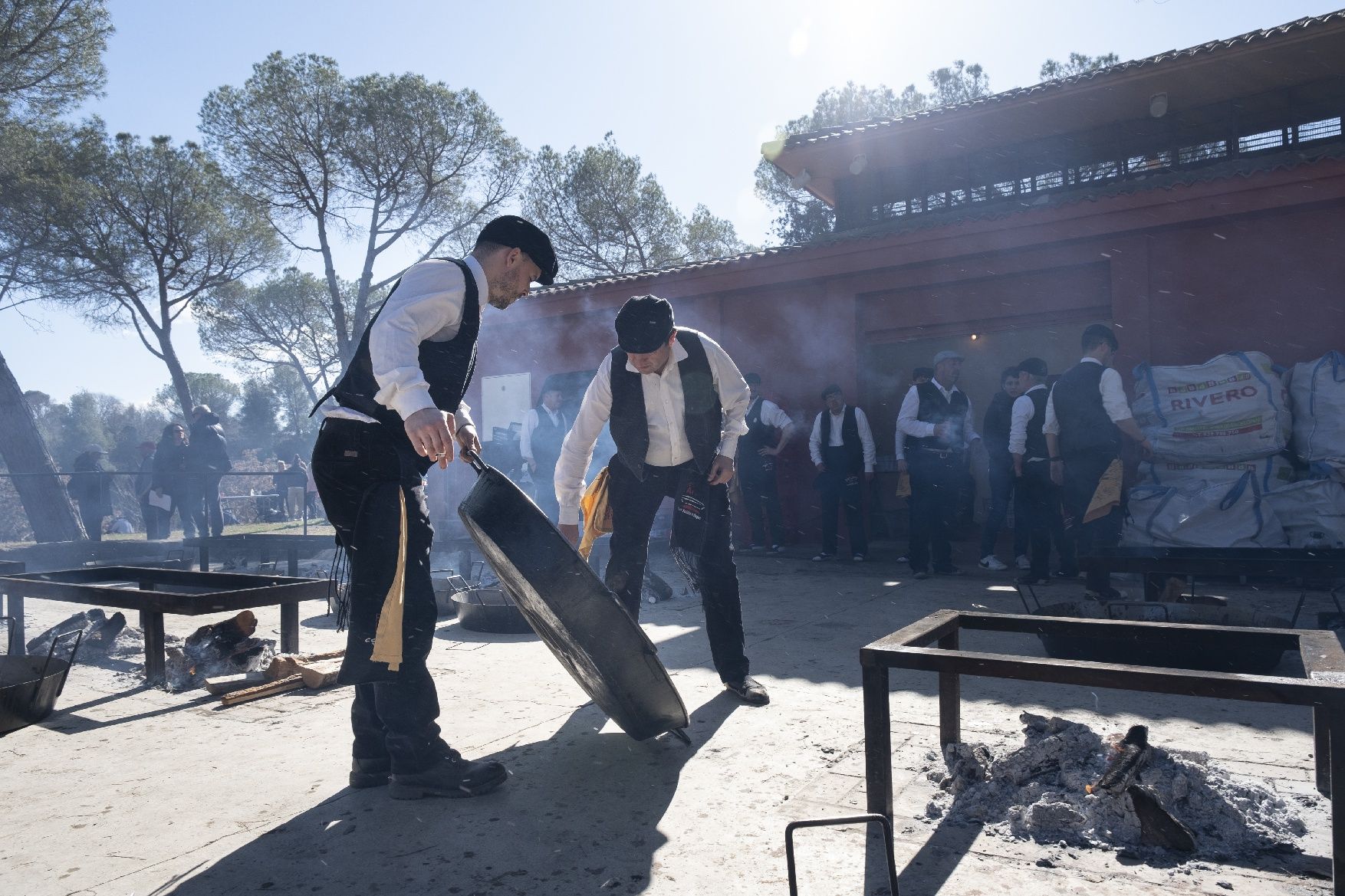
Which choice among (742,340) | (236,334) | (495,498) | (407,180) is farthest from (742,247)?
(495,498)

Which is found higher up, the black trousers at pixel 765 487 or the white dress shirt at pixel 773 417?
the white dress shirt at pixel 773 417

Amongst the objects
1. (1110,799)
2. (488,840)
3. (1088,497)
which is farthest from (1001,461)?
(488,840)

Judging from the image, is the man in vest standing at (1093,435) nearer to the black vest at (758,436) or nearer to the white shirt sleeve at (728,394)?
the black vest at (758,436)

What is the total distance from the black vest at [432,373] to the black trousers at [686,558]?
3.55 ft

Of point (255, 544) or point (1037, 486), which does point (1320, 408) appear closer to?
point (1037, 486)

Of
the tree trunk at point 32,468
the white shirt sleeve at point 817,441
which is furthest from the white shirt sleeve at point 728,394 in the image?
the tree trunk at point 32,468

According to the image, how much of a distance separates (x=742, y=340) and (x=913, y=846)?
9.20 meters

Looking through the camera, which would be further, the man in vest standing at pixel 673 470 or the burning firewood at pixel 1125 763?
the man in vest standing at pixel 673 470

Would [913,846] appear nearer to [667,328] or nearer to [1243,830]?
[1243,830]

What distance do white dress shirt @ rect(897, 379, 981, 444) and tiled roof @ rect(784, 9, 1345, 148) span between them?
4975 mm

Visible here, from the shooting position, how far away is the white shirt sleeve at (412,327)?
7.94 ft

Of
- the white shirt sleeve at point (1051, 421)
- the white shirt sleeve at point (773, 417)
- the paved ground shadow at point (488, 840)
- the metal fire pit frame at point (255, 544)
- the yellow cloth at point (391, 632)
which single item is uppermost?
the white shirt sleeve at point (773, 417)

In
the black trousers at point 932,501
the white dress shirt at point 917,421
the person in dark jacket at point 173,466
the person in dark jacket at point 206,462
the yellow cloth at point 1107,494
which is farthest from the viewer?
the person in dark jacket at point 173,466

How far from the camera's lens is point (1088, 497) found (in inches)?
263
